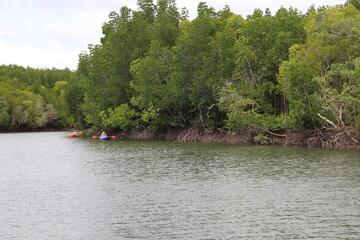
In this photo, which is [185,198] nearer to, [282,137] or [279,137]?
[282,137]

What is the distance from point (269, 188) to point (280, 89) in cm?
2928

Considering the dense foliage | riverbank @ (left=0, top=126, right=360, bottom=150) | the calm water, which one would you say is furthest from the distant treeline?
the dense foliage

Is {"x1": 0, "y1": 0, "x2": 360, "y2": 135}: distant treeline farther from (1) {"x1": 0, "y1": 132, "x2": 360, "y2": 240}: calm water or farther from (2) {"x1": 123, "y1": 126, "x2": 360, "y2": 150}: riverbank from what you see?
(1) {"x1": 0, "y1": 132, "x2": 360, "y2": 240}: calm water

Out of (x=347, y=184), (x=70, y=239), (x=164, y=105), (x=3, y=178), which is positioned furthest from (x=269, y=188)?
(x=164, y=105)

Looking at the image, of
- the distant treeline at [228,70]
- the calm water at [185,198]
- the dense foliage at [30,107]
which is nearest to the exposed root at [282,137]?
the distant treeline at [228,70]

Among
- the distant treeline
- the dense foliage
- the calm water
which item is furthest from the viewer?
the dense foliage

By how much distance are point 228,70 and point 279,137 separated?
11.5m

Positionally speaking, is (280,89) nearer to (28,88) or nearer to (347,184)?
(347,184)

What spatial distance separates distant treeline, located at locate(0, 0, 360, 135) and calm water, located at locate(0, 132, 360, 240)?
35.9 ft

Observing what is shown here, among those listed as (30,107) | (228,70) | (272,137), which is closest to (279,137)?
(272,137)

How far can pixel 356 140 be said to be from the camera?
1753 inches

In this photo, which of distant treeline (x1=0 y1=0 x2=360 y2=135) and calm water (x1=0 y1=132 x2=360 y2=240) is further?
distant treeline (x1=0 y1=0 x2=360 y2=135)

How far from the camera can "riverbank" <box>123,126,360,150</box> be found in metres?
45.3

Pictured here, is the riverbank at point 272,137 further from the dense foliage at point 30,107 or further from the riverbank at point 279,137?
the dense foliage at point 30,107
